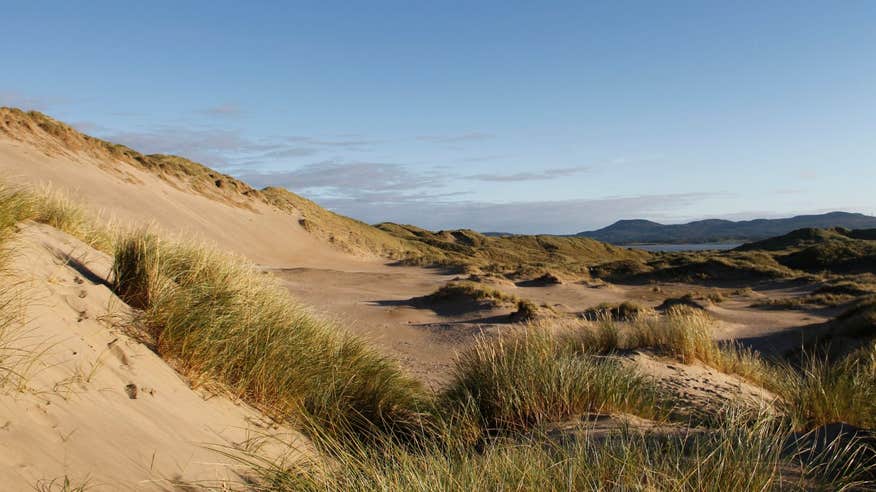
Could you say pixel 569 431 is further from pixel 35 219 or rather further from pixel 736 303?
pixel 736 303

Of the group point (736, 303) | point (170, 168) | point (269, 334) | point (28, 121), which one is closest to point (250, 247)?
point (170, 168)

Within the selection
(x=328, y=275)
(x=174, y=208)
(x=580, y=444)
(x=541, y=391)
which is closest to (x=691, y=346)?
(x=541, y=391)

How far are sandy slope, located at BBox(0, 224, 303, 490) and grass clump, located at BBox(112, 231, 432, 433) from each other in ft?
0.86

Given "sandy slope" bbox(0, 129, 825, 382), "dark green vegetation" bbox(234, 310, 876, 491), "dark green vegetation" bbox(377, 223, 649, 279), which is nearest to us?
"dark green vegetation" bbox(234, 310, 876, 491)

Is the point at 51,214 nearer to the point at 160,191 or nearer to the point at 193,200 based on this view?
the point at 160,191

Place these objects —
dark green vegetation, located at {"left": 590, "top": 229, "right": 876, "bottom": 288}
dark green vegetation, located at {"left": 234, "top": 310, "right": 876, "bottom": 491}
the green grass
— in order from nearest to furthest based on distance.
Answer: the green grass → dark green vegetation, located at {"left": 234, "top": 310, "right": 876, "bottom": 491} → dark green vegetation, located at {"left": 590, "top": 229, "right": 876, "bottom": 288}

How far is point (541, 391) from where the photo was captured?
440 centimetres

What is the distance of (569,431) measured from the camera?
3834 mm

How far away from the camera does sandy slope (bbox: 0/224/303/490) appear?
264 centimetres

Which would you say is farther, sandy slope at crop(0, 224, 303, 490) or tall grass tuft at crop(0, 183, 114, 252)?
tall grass tuft at crop(0, 183, 114, 252)

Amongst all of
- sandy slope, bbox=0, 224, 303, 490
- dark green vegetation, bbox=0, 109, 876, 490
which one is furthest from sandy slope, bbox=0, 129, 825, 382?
sandy slope, bbox=0, 224, 303, 490

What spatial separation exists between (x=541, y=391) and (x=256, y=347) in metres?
2.51

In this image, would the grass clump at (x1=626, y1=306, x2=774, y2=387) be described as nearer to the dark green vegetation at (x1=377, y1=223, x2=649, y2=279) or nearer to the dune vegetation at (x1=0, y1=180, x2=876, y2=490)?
the dune vegetation at (x1=0, y1=180, x2=876, y2=490)

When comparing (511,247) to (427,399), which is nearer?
(427,399)
